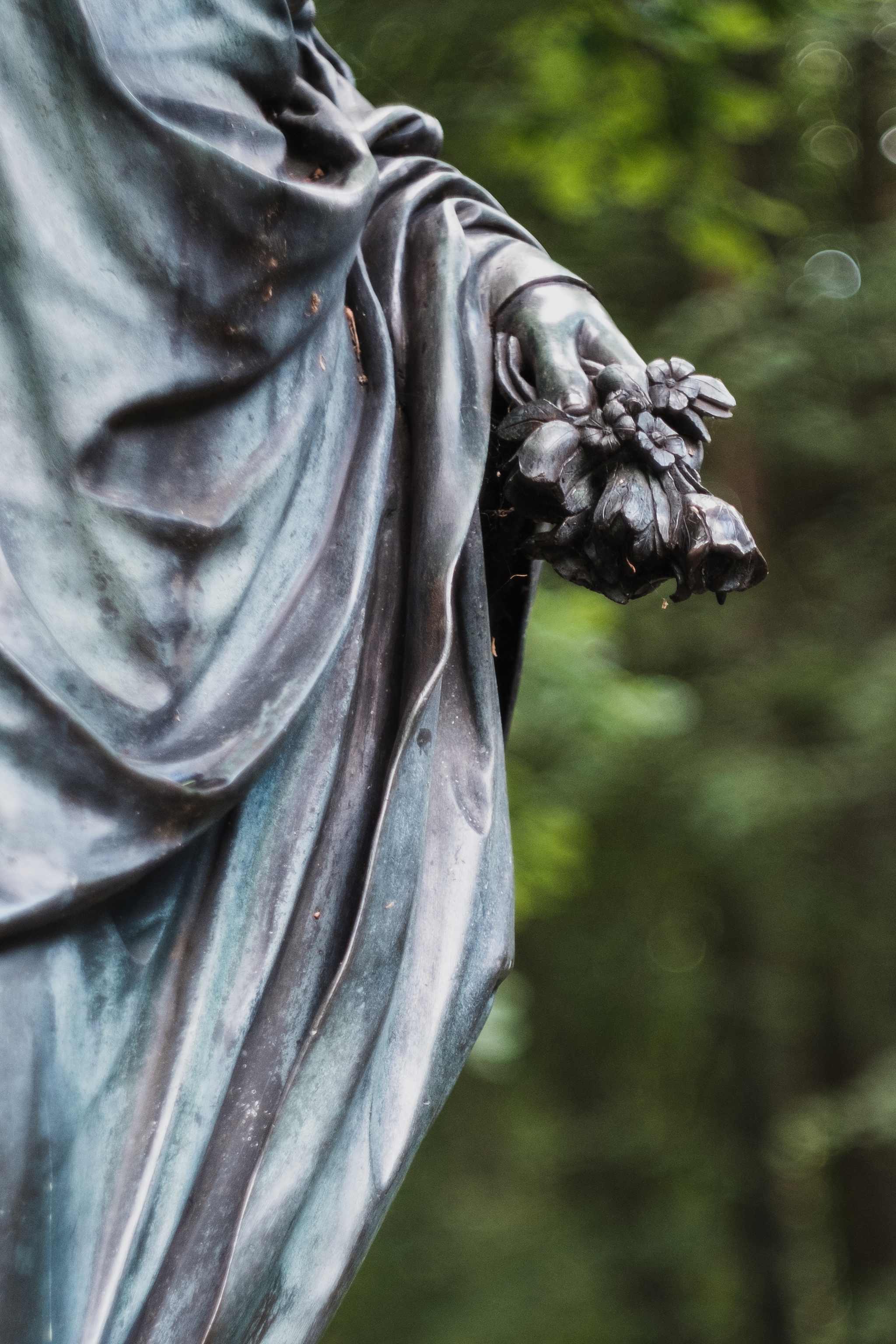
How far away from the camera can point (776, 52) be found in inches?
283

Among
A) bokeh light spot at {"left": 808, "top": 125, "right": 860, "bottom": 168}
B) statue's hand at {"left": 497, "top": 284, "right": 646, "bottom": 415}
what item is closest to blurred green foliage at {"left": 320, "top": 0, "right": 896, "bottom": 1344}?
bokeh light spot at {"left": 808, "top": 125, "right": 860, "bottom": 168}

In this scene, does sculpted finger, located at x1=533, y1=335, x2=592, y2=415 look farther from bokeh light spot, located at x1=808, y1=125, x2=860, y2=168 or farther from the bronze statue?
bokeh light spot, located at x1=808, y1=125, x2=860, y2=168

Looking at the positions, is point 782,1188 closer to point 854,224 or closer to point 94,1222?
point 854,224

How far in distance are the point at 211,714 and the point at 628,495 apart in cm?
45

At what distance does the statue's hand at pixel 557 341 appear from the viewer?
1723 millimetres

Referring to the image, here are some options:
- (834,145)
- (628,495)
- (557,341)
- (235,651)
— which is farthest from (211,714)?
(834,145)

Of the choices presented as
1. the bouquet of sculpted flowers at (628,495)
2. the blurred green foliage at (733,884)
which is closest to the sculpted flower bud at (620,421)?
the bouquet of sculpted flowers at (628,495)

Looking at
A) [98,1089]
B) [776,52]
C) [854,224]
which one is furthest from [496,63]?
[98,1089]

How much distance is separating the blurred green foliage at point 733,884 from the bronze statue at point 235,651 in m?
3.61

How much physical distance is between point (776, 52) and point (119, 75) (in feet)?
20.8

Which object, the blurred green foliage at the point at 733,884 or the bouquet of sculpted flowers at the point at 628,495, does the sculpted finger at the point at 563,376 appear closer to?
the bouquet of sculpted flowers at the point at 628,495

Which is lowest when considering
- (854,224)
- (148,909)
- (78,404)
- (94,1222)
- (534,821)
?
(534,821)

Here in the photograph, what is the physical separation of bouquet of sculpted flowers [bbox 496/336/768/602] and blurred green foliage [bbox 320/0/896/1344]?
142 inches

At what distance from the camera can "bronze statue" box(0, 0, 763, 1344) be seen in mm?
1380
